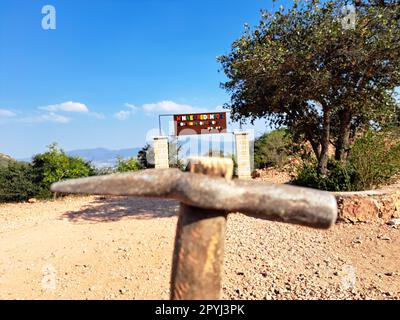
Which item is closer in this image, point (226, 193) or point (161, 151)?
point (226, 193)

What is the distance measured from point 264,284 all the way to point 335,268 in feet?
4.26

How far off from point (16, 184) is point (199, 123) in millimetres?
7525

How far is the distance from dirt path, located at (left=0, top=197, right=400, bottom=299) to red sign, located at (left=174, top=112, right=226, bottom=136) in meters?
6.38

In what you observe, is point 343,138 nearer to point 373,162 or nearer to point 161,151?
point 373,162

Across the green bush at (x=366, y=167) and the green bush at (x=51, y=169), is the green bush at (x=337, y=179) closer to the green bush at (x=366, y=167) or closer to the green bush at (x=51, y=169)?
the green bush at (x=366, y=167)

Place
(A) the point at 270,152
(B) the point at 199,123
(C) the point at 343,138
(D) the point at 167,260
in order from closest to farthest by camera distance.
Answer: (D) the point at 167,260 → (C) the point at 343,138 → (B) the point at 199,123 → (A) the point at 270,152

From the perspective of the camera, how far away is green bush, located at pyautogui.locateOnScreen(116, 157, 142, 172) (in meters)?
12.6

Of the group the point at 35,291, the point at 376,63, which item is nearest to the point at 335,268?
the point at 35,291

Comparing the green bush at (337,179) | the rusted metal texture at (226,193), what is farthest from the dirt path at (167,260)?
the rusted metal texture at (226,193)

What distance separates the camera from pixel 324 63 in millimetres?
6457

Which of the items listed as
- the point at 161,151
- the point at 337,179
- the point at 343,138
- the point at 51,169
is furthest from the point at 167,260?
the point at 161,151

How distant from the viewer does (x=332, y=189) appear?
718 cm

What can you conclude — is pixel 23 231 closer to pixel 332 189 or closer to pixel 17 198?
pixel 17 198

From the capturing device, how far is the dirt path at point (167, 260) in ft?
12.1
